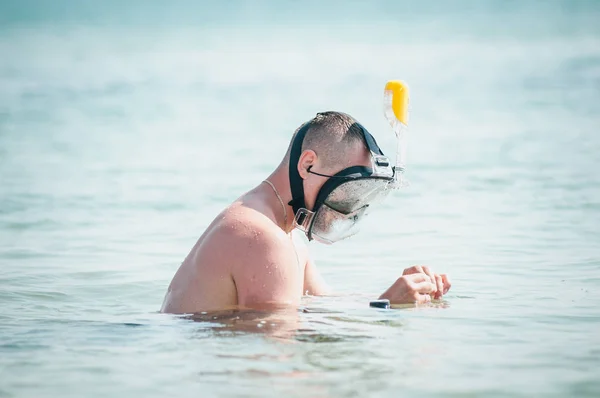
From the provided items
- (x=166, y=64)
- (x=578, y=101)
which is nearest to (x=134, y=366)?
(x=578, y=101)

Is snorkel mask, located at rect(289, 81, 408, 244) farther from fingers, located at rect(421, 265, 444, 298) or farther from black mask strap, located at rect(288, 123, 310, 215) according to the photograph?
fingers, located at rect(421, 265, 444, 298)

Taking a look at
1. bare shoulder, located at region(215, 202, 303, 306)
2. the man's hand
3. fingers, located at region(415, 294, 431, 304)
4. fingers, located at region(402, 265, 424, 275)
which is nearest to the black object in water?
the man's hand

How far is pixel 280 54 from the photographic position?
35.4m

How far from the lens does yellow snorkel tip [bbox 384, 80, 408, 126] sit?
18.7ft

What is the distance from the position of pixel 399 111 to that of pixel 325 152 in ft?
1.60

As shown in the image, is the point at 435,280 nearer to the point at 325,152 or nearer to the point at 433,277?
the point at 433,277

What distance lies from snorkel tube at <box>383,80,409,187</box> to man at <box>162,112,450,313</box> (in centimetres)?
8

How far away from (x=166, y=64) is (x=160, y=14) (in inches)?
218

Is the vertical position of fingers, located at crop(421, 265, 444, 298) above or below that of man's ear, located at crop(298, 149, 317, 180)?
below

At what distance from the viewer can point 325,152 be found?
5551 mm

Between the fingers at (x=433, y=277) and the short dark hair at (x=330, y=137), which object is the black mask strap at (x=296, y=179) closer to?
the short dark hair at (x=330, y=137)

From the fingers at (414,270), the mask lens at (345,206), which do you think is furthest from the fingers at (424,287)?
the mask lens at (345,206)

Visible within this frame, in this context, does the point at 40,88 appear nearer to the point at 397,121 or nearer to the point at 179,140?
the point at 179,140

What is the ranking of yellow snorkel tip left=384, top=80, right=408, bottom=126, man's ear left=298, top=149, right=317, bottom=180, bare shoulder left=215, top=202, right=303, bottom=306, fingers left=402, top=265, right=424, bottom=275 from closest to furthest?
1. bare shoulder left=215, top=202, right=303, bottom=306
2. man's ear left=298, top=149, right=317, bottom=180
3. yellow snorkel tip left=384, top=80, right=408, bottom=126
4. fingers left=402, top=265, right=424, bottom=275
